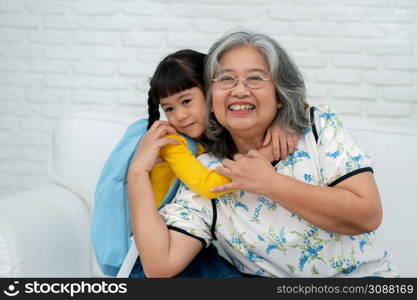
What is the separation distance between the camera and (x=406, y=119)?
2.64 meters

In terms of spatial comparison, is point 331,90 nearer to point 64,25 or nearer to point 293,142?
point 293,142

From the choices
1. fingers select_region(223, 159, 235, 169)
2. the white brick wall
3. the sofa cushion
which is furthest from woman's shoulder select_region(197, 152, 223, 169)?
the white brick wall

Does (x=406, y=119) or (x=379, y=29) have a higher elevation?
(x=379, y=29)

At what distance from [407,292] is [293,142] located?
52 centimetres

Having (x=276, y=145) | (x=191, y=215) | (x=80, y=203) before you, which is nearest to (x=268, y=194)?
(x=276, y=145)

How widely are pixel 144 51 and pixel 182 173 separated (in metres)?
1.29

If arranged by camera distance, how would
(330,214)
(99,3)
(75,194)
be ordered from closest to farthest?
(330,214)
(75,194)
(99,3)

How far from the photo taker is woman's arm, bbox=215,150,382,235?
1398 mm

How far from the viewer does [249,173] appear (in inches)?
58.0

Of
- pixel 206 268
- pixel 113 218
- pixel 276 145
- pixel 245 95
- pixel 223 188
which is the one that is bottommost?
pixel 206 268

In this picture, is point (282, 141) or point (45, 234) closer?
point (282, 141)

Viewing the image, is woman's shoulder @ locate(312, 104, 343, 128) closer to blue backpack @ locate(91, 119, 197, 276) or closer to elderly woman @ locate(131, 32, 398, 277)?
elderly woman @ locate(131, 32, 398, 277)

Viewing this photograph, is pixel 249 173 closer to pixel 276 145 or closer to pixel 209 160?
pixel 276 145

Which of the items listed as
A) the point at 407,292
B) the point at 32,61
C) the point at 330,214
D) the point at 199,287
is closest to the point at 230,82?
the point at 330,214
